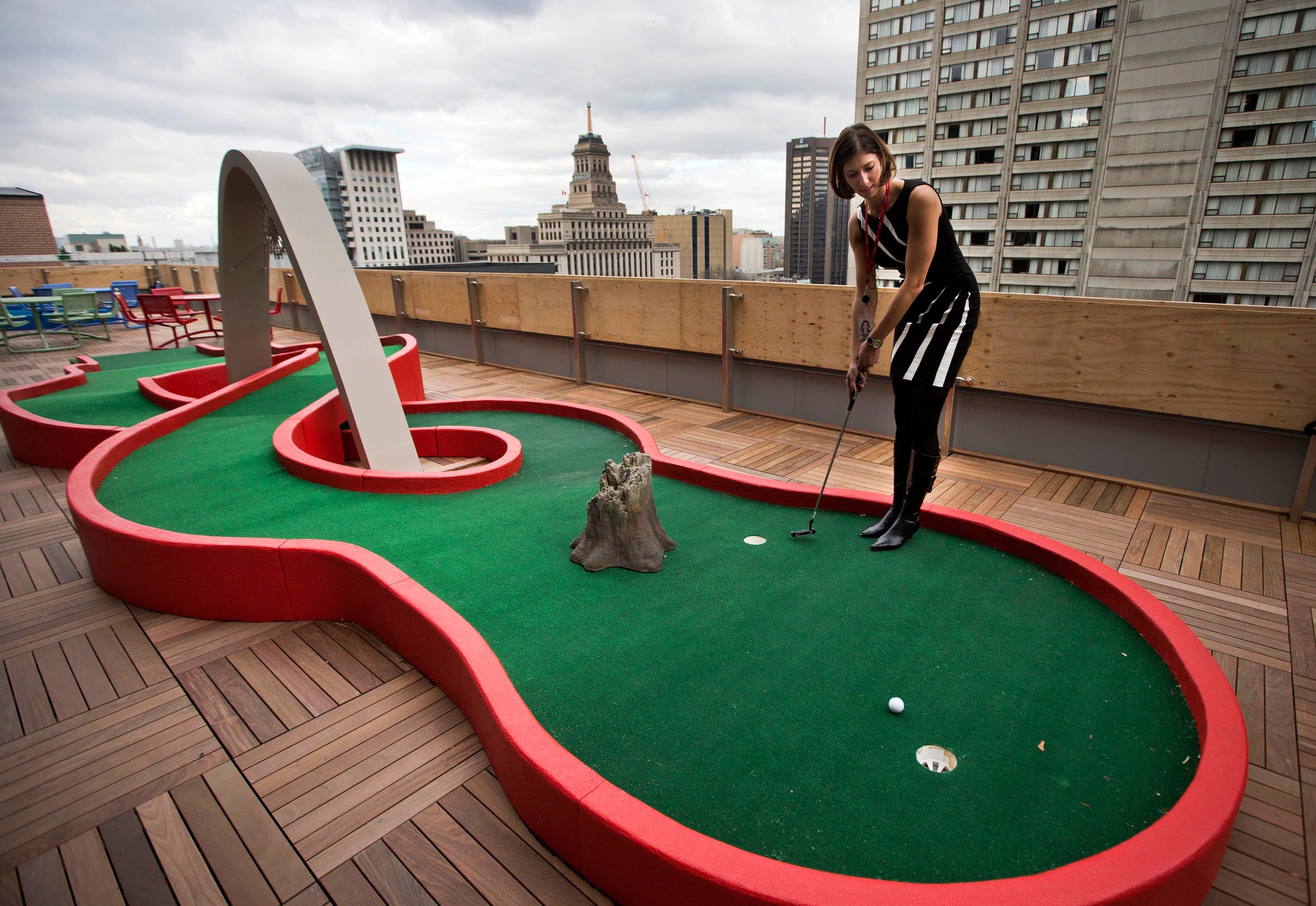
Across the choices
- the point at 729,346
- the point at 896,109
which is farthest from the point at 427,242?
the point at 729,346

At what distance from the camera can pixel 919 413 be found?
8.91ft

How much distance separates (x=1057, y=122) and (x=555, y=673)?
172ft

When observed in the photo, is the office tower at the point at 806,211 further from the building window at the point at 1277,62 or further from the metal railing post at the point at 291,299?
the metal railing post at the point at 291,299

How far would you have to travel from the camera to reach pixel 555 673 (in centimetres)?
206

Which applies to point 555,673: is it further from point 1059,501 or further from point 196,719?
point 1059,501

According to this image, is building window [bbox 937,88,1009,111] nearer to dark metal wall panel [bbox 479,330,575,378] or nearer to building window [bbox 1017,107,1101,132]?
building window [bbox 1017,107,1101,132]

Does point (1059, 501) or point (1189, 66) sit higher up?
point (1189, 66)

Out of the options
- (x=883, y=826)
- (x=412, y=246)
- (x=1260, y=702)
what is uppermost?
(x=412, y=246)

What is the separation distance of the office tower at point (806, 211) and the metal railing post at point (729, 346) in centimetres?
6070

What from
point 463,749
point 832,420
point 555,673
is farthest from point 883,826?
point 832,420

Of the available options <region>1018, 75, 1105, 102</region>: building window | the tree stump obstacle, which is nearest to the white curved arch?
the tree stump obstacle

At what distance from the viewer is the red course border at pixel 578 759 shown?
122cm

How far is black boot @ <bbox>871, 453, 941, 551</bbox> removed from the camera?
2785 mm

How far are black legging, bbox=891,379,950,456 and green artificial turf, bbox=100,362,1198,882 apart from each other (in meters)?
0.51
